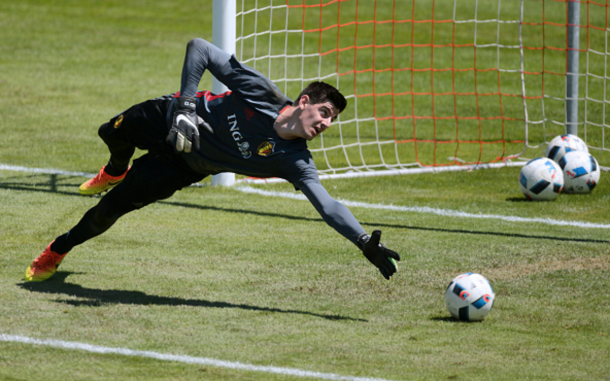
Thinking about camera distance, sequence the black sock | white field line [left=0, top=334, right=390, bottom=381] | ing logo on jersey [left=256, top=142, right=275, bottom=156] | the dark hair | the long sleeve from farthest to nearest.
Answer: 1. the black sock
2. the long sleeve
3. ing logo on jersey [left=256, top=142, right=275, bottom=156]
4. the dark hair
5. white field line [left=0, top=334, right=390, bottom=381]

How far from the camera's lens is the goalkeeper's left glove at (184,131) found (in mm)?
5574

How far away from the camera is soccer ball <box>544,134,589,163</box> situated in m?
10.2

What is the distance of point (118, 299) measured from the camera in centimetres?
593

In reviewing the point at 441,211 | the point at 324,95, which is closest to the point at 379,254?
the point at 324,95

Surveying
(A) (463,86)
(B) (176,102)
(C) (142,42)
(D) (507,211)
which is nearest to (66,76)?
(C) (142,42)

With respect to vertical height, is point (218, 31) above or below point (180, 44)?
above

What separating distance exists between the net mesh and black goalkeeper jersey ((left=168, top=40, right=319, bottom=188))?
4.07 m

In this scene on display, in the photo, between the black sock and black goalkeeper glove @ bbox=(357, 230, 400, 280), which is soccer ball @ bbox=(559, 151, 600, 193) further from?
the black sock

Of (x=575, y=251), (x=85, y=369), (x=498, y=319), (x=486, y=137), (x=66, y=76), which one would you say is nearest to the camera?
(x=85, y=369)

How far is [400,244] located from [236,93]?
241 cm

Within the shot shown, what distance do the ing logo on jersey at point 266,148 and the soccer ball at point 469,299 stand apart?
4.74 feet

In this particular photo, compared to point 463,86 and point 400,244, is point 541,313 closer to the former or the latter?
point 400,244

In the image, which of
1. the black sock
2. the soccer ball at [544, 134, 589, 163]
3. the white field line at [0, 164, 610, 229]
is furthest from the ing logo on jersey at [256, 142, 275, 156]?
the soccer ball at [544, 134, 589, 163]

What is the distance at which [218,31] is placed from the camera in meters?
9.69
